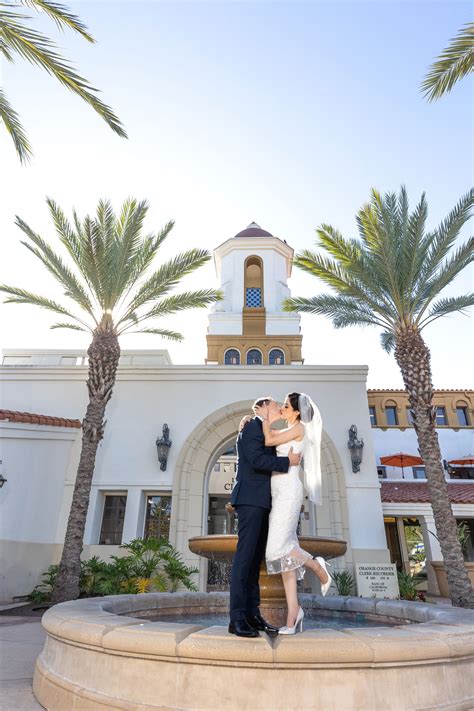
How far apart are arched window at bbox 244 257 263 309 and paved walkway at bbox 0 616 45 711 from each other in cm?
2096

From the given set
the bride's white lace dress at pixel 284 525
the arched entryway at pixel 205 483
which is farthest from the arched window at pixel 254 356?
the bride's white lace dress at pixel 284 525

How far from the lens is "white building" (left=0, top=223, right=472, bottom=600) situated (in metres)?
11.8

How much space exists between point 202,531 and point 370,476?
5.39 m

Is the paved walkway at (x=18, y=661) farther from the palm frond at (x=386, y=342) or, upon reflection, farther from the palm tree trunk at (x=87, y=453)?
the palm frond at (x=386, y=342)

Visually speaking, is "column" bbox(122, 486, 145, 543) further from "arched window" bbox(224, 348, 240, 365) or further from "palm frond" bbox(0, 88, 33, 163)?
"arched window" bbox(224, 348, 240, 365)

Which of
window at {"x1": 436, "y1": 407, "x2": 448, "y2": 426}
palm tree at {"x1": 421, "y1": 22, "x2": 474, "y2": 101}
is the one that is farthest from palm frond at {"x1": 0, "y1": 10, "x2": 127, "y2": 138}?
window at {"x1": 436, "y1": 407, "x2": 448, "y2": 426}

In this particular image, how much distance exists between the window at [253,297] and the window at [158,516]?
1569 centimetres

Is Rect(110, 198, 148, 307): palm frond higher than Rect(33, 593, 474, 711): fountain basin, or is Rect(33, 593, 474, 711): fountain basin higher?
Rect(110, 198, 148, 307): palm frond

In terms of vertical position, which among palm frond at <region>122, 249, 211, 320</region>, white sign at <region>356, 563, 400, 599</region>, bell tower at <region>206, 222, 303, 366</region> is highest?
bell tower at <region>206, 222, 303, 366</region>

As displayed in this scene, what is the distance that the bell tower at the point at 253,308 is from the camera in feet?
80.4

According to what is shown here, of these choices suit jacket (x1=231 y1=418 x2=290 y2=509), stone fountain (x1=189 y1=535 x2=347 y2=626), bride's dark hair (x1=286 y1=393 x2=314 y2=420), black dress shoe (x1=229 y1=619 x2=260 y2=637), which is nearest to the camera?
black dress shoe (x1=229 y1=619 x2=260 y2=637)

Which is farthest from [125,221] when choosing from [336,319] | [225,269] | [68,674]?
[225,269]

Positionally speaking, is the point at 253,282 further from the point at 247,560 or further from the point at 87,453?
the point at 247,560

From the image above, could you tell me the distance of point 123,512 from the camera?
12875 mm
